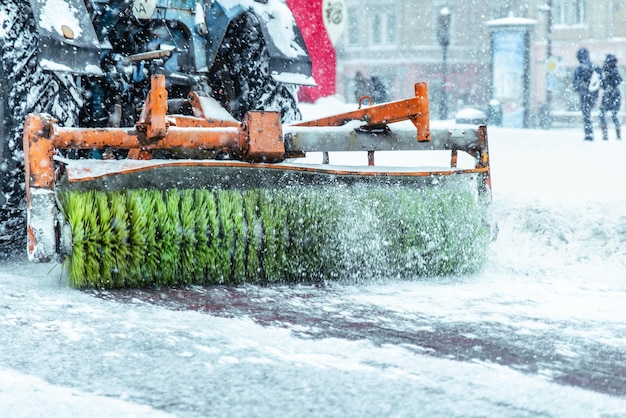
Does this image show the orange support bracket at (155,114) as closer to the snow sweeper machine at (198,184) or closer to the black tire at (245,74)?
the snow sweeper machine at (198,184)

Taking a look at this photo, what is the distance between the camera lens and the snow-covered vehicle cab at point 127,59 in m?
3.65

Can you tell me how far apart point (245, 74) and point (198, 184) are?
122cm

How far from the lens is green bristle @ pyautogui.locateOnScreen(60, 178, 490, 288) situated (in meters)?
3.33

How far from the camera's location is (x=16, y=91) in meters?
3.65

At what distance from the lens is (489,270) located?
389cm

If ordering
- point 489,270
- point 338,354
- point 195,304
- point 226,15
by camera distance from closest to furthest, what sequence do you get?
point 338,354, point 195,304, point 489,270, point 226,15

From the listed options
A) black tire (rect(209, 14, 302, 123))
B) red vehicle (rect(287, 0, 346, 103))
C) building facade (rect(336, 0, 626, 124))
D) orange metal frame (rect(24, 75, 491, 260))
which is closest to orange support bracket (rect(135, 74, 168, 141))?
orange metal frame (rect(24, 75, 491, 260))

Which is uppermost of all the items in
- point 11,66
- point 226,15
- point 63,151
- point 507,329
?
point 226,15

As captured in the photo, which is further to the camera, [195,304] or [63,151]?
[63,151]

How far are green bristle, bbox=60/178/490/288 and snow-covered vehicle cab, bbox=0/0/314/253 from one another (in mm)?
563

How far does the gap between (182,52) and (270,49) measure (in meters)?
0.41

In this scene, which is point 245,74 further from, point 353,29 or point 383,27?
point 353,29

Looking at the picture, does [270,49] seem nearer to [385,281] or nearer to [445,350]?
[385,281]

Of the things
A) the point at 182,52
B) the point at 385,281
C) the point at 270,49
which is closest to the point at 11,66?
the point at 182,52
